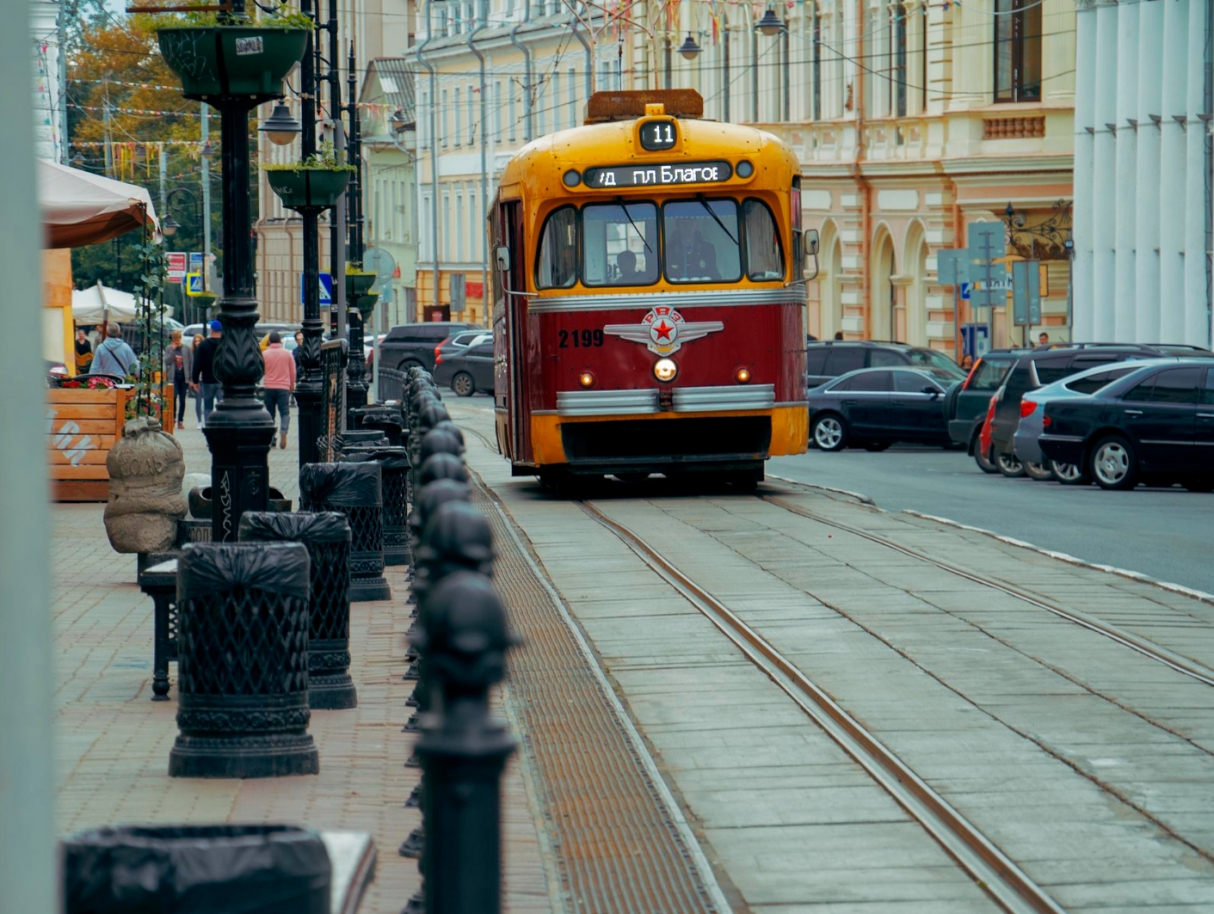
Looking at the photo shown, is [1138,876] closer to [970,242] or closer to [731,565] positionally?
[731,565]

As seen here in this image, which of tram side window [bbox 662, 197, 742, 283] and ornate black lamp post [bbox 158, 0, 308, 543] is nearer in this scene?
ornate black lamp post [bbox 158, 0, 308, 543]

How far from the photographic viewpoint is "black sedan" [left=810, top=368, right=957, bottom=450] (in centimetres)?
3538

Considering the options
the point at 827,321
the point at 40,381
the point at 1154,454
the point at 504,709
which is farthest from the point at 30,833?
the point at 827,321

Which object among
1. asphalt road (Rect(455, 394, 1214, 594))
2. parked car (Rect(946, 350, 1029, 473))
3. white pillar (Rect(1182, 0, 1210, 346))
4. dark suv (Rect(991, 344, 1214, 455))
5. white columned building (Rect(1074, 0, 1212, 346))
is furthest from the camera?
white columned building (Rect(1074, 0, 1212, 346))

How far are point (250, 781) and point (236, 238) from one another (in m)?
3.35

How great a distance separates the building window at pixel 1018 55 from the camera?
1865 inches

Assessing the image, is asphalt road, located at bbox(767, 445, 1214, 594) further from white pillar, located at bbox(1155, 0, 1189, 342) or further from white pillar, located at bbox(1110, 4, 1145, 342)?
white pillar, located at bbox(1110, 4, 1145, 342)

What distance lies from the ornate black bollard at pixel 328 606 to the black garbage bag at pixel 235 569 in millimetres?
1400

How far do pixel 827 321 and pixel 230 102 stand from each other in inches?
1741

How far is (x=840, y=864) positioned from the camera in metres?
6.91

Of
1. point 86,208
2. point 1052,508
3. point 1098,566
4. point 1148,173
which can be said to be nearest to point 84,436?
point 86,208

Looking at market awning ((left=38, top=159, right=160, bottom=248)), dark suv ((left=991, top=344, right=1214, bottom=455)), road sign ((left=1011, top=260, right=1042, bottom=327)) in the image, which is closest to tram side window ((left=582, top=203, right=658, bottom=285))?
market awning ((left=38, top=159, right=160, bottom=248))

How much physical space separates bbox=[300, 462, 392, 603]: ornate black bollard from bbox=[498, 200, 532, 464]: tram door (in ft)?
24.2

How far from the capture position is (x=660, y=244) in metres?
20.8
